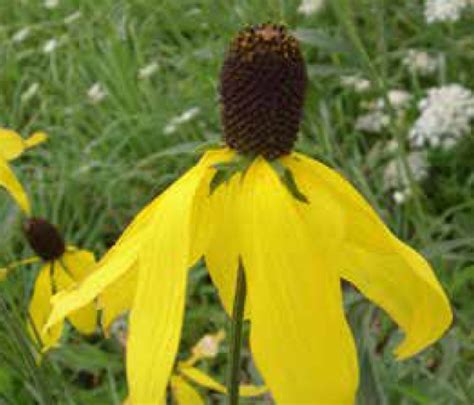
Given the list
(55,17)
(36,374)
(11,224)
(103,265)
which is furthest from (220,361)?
(55,17)

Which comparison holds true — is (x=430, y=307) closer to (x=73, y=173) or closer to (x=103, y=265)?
(x=103, y=265)

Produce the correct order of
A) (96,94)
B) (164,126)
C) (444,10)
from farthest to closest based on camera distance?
(96,94)
(164,126)
(444,10)

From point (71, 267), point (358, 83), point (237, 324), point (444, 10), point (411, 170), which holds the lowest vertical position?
point (411, 170)

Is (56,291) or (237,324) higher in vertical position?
(237,324)

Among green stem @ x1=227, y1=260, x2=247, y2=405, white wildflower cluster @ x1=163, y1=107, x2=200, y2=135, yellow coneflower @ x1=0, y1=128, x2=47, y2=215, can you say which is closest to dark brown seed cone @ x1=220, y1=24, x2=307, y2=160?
green stem @ x1=227, y1=260, x2=247, y2=405

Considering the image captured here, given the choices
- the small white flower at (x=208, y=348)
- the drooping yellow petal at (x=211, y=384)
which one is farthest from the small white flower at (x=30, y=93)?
the drooping yellow petal at (x=211, y=384)

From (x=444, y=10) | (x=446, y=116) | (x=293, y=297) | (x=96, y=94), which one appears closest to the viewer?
(x=293, y=297)

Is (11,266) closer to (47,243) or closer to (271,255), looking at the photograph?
(47,243)

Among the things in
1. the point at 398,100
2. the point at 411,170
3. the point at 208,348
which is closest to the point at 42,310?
the point at 208,348
